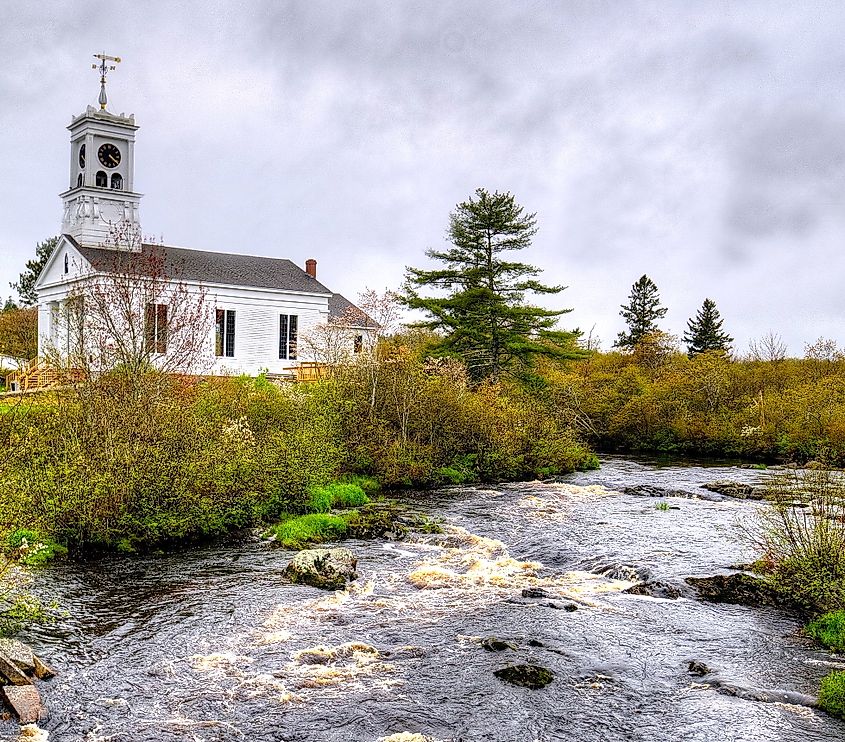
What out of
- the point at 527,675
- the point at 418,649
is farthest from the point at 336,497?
the point at 527,675

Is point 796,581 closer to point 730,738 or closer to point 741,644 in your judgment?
point 741,644

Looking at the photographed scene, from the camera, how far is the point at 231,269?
4956 centimetres

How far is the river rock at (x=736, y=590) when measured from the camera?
14641 millimetres

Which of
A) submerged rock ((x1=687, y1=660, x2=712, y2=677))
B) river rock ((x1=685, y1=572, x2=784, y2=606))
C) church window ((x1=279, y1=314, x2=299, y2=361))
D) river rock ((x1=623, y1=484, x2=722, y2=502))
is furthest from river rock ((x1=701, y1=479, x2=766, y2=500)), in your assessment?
church window ((x1=279, y1=314, x2=299, y2=361))

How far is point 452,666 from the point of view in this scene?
37.3 feet

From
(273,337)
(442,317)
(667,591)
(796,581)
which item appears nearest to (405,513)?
(667,591)

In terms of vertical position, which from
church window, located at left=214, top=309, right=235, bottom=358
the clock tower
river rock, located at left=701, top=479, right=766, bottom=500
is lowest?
river rock, located at left=701, top=479, right=766, bottom=500

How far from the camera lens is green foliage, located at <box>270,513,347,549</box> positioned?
63.8 ft

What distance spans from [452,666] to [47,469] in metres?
10.4

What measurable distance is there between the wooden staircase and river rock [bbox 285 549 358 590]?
8024 mm

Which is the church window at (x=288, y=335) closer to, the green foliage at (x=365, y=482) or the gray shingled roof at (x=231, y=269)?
the gray shingled roof at (x=231, y=269)

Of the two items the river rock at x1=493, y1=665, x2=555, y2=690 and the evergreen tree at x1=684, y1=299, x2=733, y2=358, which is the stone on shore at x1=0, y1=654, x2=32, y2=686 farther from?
the evergreen tree at x1=684, y1=299, x2=733, y2=358

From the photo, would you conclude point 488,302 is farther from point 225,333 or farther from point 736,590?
point 736,590

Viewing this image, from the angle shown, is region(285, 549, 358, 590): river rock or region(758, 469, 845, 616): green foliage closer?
region(758, 469, 845, 616): green foliage
